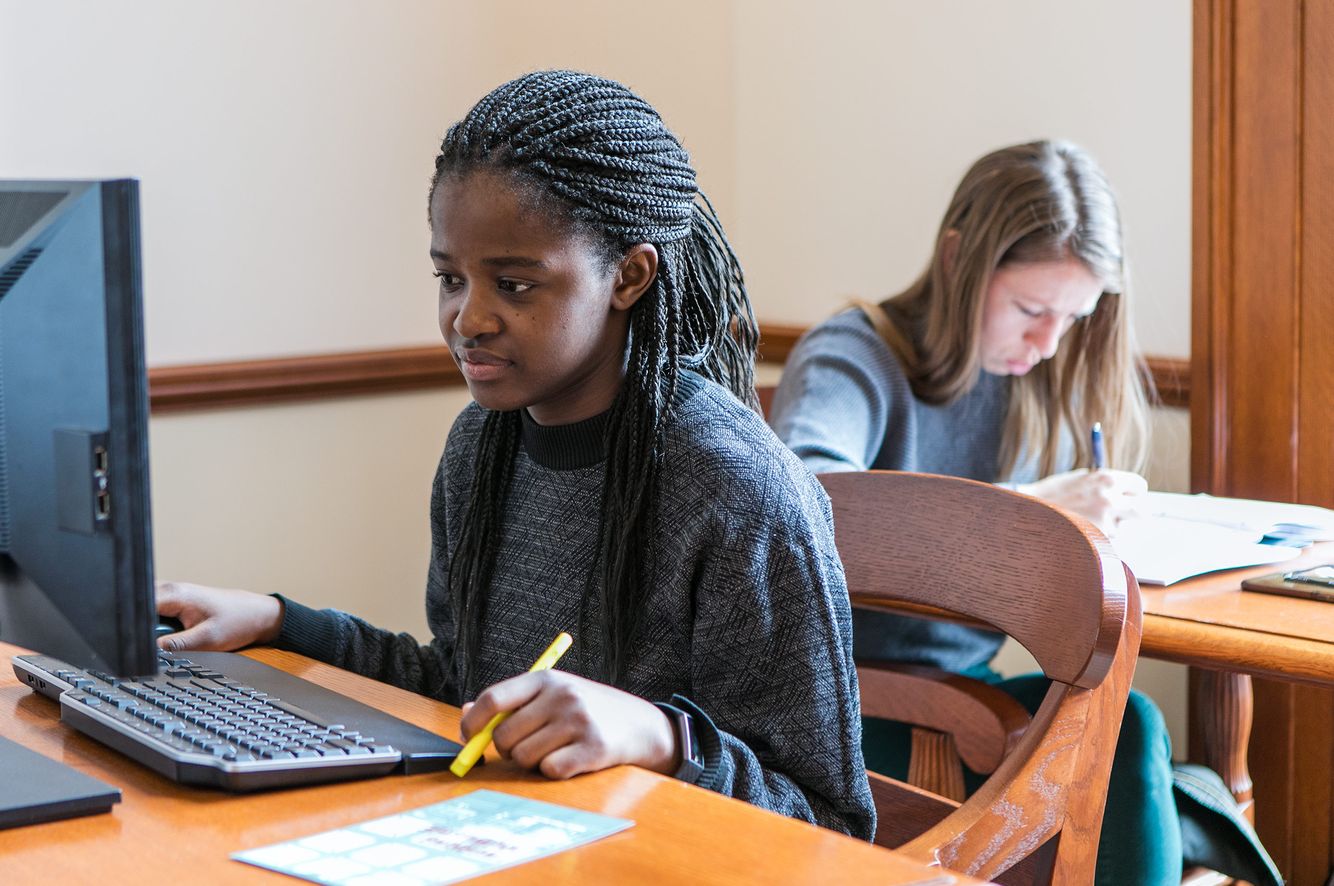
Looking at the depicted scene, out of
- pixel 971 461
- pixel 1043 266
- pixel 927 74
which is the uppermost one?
pixel 927 74

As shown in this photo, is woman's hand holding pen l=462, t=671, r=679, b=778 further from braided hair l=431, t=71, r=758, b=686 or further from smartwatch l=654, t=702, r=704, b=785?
braided hair l=431, t=71, r=758, b=686

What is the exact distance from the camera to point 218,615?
45.2 inches

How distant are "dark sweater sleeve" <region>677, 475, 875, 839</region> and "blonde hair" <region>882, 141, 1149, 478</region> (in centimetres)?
103

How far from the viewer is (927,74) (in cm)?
254

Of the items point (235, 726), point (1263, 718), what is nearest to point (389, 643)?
point (235, 726)

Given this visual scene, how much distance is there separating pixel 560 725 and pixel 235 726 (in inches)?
7.7

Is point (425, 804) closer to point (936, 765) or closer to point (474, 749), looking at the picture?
point (474, 749)

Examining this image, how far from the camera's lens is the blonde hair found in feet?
6.37

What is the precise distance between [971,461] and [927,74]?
2.57 feet

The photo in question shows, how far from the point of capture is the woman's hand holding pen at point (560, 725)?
2.68 ft

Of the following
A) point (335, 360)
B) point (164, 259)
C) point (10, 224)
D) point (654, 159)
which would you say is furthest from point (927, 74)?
point (10, 224)

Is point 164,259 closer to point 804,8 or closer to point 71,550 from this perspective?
point 804,8

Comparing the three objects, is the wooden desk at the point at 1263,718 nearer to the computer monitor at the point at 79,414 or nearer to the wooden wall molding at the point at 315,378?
the wooden wall molding at the point at 315,378

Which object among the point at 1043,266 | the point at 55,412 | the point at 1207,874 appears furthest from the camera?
the point at 1043,266
